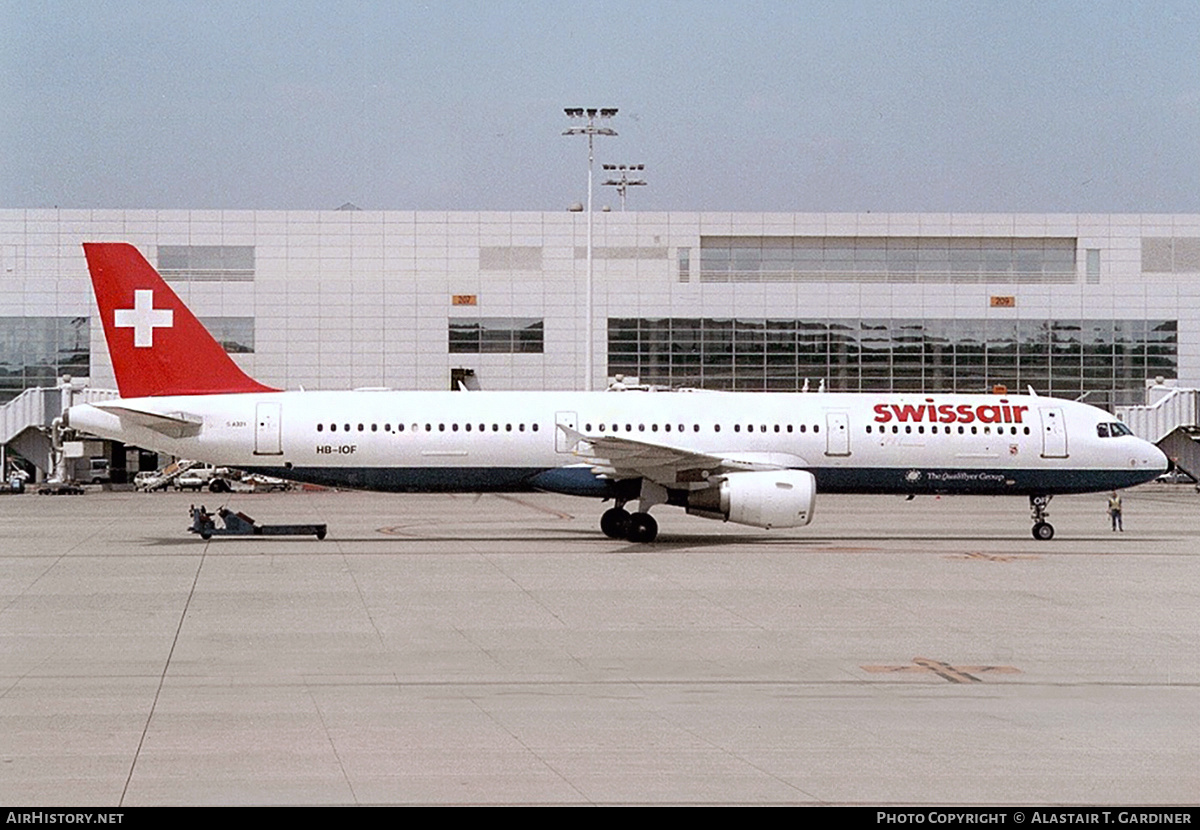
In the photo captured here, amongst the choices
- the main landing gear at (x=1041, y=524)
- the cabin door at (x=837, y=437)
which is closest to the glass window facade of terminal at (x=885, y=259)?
the main landing gear at (x=1041, y=524)

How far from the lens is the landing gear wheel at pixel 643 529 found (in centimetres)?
3061

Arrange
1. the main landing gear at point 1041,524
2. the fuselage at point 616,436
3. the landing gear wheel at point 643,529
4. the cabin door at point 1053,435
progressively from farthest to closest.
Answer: the cabin door at point 1053,435
the main landing gear at point 1041,524
the fuselage at point 616,436
the landing gear wheel at point 643,529

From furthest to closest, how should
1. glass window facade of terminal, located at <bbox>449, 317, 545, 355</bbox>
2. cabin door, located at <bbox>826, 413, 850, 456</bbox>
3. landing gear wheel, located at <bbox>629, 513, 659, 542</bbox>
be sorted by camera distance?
1. glass window facade of terminal, located at <bbox>449, 317, 545, 355</bbox>
2. cabin door, located at <bbox>826, 413, 850, 456</bbox>
3. landing gear wheel, located at <bbox>629, 513, 659, 542</bbox>

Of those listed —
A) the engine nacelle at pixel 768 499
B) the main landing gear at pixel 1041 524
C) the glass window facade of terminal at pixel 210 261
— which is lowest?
the main landing gear at pixel 1041 524

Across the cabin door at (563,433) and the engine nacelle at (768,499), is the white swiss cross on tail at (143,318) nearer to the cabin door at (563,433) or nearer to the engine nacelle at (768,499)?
the cabin door at (563,433)

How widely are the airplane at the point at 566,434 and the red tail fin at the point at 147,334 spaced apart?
0.03 meters

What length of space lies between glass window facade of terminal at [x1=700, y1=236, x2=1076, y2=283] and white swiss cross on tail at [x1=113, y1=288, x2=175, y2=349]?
4426 centimetres

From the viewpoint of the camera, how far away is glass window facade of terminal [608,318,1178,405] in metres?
72.1

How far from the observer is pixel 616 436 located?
3153 centimetres

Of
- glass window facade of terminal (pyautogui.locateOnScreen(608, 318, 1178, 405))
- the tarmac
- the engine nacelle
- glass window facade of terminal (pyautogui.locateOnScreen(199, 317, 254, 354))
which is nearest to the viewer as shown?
the tarmac

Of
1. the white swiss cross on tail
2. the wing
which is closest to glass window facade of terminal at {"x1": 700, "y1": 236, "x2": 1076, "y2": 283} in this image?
the wing

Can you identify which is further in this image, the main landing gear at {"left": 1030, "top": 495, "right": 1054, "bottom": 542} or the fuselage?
the main landing gear at {"left": 1030, "top": 495, "right": 1054, "bottom": 542}

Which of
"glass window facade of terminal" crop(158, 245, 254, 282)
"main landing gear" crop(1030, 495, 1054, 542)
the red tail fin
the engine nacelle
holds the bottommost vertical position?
"main landing gear" crop(1030, 495, 1054, 542)

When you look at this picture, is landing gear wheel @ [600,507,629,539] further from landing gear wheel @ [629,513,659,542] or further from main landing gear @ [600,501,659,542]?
landing gear wheel @ [629,513,659,542]
